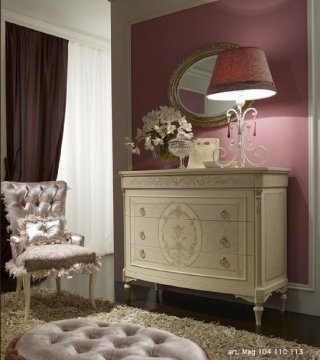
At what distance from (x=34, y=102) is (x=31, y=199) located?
5.24ft

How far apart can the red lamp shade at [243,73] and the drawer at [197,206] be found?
27.4 inches

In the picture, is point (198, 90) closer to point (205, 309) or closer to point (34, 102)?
point (205, 309)

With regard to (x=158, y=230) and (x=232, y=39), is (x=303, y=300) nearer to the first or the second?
(x=158, y=230)

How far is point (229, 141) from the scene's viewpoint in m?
3.26

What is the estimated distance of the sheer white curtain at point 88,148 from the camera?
16.1ft

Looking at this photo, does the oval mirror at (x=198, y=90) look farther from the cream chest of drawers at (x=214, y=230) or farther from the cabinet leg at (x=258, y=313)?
the cabinet leg at (x=258, y=313)

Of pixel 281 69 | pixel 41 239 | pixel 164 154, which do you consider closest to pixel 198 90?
pixel 164 154

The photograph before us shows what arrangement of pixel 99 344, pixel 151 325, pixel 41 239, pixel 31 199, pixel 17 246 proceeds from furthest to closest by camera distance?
pixel 31 199 < pixel 41 239 < pixel 17 246 < pixel 151 325 < pixel 99 344

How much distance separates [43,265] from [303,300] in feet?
5.82

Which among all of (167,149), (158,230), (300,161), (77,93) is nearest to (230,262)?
(158,230)

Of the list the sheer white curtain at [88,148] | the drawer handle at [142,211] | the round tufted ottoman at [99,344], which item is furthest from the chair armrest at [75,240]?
the sheer white curtain at [88,148]

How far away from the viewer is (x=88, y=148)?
16.8ft

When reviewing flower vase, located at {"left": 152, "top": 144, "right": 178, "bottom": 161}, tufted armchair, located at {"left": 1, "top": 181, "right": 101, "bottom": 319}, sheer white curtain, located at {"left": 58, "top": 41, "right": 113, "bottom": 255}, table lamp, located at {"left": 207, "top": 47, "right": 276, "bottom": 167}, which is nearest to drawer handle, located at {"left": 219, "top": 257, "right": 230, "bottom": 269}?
table lamp, located at {"left": 207, "top": 47, "right": 276, "bottom": 167}

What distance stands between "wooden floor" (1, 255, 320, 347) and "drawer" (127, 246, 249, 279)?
290mm
